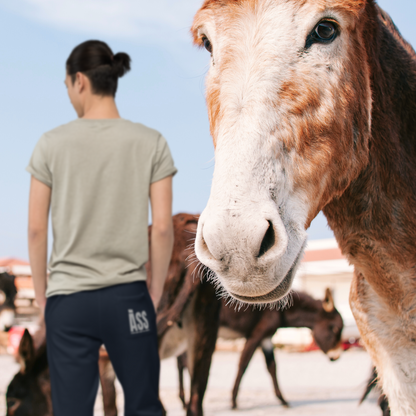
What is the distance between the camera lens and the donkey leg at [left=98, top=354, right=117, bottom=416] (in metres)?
4.20

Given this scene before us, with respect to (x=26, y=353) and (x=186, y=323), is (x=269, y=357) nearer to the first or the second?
(x=186, y=323)

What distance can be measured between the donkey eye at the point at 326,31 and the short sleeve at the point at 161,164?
2.80ft

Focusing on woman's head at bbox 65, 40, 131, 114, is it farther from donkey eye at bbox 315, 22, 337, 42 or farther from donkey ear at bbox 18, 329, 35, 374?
donkey ear at bbox 18, 329, 35, 374

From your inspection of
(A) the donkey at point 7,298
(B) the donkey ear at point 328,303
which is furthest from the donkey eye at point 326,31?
(A) the donkey at point 7,298

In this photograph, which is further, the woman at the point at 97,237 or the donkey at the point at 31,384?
the donkey at the point at 31,384

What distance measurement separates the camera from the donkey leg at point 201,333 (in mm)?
4312

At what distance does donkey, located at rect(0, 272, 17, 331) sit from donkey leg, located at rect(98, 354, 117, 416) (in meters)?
5.09

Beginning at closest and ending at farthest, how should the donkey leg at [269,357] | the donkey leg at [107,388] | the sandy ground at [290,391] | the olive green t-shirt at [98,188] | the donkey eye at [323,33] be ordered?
the donkey eye at [323,33]
the olive green t-shirt at [98,188]
the donkey leg at [107,388]
the sandy ground at [290,391]
the donkey leg at [269,357]

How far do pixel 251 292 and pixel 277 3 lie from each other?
0.86 metres

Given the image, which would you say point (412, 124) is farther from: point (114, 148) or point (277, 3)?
point (114, 148)

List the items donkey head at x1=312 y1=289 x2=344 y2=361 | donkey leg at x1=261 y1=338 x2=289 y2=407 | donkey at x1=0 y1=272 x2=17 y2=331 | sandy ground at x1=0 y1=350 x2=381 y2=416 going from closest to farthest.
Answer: sandy ground at x1=0 y1=350 x2=381 y2=416 → donkey leg at x1=261 y1=338 x2=289 y2=407 → donkey head at x1=312 y1=289 x2=344 y2=361 → donkey at x1=0 y1=272 x2=17 y2=331

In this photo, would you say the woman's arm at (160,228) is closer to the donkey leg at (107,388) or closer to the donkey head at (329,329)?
the donkey leg at (107,388)

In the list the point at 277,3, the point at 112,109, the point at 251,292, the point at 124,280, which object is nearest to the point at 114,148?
the point at 112,109

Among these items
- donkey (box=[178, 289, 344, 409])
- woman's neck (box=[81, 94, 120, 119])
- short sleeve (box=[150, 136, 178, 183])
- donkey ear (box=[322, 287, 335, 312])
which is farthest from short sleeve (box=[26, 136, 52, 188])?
donkey ear (box=[322, 287, 335, 312])
